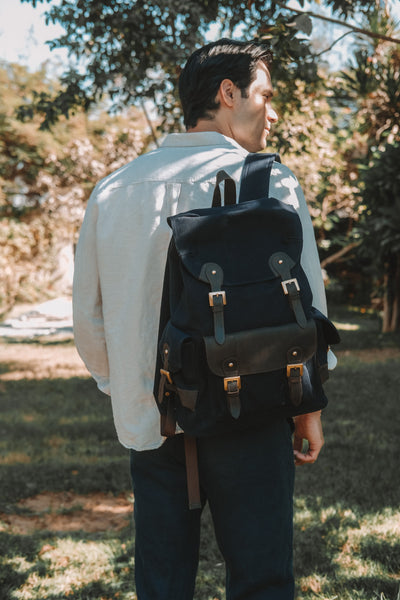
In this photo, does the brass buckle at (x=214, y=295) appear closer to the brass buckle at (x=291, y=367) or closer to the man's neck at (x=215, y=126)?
the brass buckle at (x=291, y=367)

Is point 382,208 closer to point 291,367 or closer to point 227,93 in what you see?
point 227,93

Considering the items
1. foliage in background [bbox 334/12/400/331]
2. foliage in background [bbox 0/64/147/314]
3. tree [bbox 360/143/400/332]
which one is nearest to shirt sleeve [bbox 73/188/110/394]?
foliage in background [bbox 334/12/400/331]

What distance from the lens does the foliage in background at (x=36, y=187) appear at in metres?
20.1

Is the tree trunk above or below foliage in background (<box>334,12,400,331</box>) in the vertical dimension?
below

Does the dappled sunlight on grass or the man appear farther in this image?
the dappled sunlight on grass

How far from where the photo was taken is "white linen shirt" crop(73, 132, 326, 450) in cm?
157

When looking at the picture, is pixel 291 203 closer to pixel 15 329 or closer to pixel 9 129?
pixel 15 329

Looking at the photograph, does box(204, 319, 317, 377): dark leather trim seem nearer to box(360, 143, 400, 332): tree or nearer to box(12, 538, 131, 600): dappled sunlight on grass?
box(12, 538, 131, 600): dappled sunlight on grass

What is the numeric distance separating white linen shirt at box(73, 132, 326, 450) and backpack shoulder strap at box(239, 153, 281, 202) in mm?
40

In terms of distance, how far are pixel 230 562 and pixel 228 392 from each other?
47 centimetres

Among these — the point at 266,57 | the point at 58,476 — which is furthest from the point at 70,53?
the point at 266,57

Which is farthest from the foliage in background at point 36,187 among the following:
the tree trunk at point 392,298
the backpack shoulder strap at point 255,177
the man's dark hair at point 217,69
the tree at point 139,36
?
the backpack shoulder strap at point 255,177

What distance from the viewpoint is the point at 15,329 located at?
15.7 meters

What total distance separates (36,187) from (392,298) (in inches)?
656
